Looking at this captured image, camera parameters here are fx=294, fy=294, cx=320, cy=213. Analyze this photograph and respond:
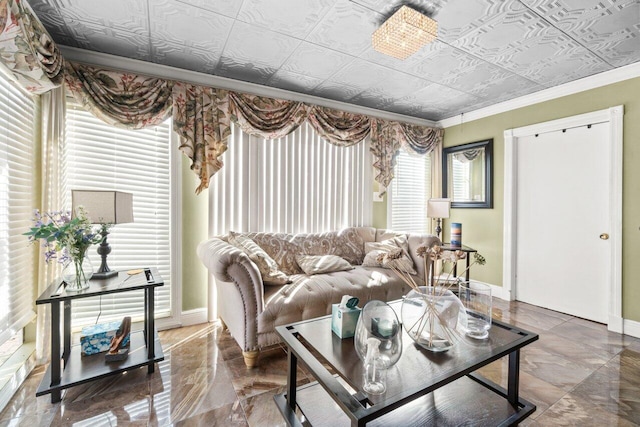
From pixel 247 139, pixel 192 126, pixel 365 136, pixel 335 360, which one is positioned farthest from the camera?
pixel 365 136

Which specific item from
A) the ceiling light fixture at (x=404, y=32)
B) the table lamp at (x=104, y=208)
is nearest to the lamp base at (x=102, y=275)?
the table lamp at (x=104, y=208)

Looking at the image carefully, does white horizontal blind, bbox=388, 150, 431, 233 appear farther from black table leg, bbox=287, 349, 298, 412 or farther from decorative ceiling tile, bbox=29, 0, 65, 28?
decorative ceiling tile, bbox=29, 0, 65, 28

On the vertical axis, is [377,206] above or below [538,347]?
above

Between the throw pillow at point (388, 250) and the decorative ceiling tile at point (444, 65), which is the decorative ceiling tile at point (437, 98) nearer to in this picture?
the decorative ceiling tile at point (444, 65)

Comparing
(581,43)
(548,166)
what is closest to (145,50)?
(581,43)

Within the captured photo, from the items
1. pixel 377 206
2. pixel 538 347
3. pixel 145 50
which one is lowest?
pixel 538 347

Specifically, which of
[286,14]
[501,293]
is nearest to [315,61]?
[286,14]

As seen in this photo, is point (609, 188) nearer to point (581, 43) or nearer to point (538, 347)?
point (581, 43)

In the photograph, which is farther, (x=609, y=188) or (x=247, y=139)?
(x=247, y=139)

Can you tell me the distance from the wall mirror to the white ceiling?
0.94m

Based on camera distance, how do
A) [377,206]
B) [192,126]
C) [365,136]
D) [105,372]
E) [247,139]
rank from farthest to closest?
[377,206], [365,136], [247,139], [192,126], [105,372]

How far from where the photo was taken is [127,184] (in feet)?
8.47

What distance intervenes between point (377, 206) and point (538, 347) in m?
2.21

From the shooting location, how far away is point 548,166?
3.30 metres
